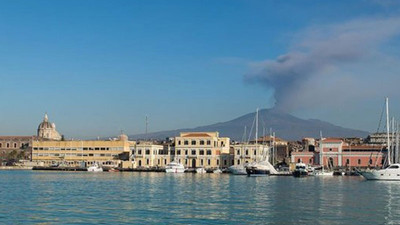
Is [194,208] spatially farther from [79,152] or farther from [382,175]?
[79,152]

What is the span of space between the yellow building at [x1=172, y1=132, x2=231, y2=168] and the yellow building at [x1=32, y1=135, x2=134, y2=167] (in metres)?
12.9

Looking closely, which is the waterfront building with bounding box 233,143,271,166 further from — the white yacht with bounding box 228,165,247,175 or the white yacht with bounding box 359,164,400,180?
the white yacht with bounding box 359,164,400,180

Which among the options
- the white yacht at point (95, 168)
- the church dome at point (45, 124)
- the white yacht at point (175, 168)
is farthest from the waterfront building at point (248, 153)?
the church dome at point (45, 124)

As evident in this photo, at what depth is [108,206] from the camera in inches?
1497

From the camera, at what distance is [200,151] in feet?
406

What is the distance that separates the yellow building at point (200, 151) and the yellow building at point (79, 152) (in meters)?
12.9

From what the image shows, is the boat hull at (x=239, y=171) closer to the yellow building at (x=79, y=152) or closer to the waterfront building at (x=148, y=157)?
the waterfront building at (x=148, y=157)

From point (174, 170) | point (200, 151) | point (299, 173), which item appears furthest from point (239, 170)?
point (200, 151)

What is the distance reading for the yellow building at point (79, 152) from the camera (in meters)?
131

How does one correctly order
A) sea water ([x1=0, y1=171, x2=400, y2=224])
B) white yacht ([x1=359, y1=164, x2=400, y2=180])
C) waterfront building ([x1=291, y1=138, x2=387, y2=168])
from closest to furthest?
sea water ([x1=0, y1=171, x2=400, y2=224]) < white yacht ([x1=359, y1=164, x2=400, y2=180]) < waterfront building ([x1=291, y1=138, x2=387, y2=168])

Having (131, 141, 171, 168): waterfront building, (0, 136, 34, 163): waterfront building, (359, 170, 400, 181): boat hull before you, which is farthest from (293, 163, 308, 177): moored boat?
(0, 136, 34, 163): waterfront building

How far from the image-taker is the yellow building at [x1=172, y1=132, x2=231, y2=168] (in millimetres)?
123188

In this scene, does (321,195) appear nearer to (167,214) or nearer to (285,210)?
(285,210)

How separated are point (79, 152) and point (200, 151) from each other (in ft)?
91.9
